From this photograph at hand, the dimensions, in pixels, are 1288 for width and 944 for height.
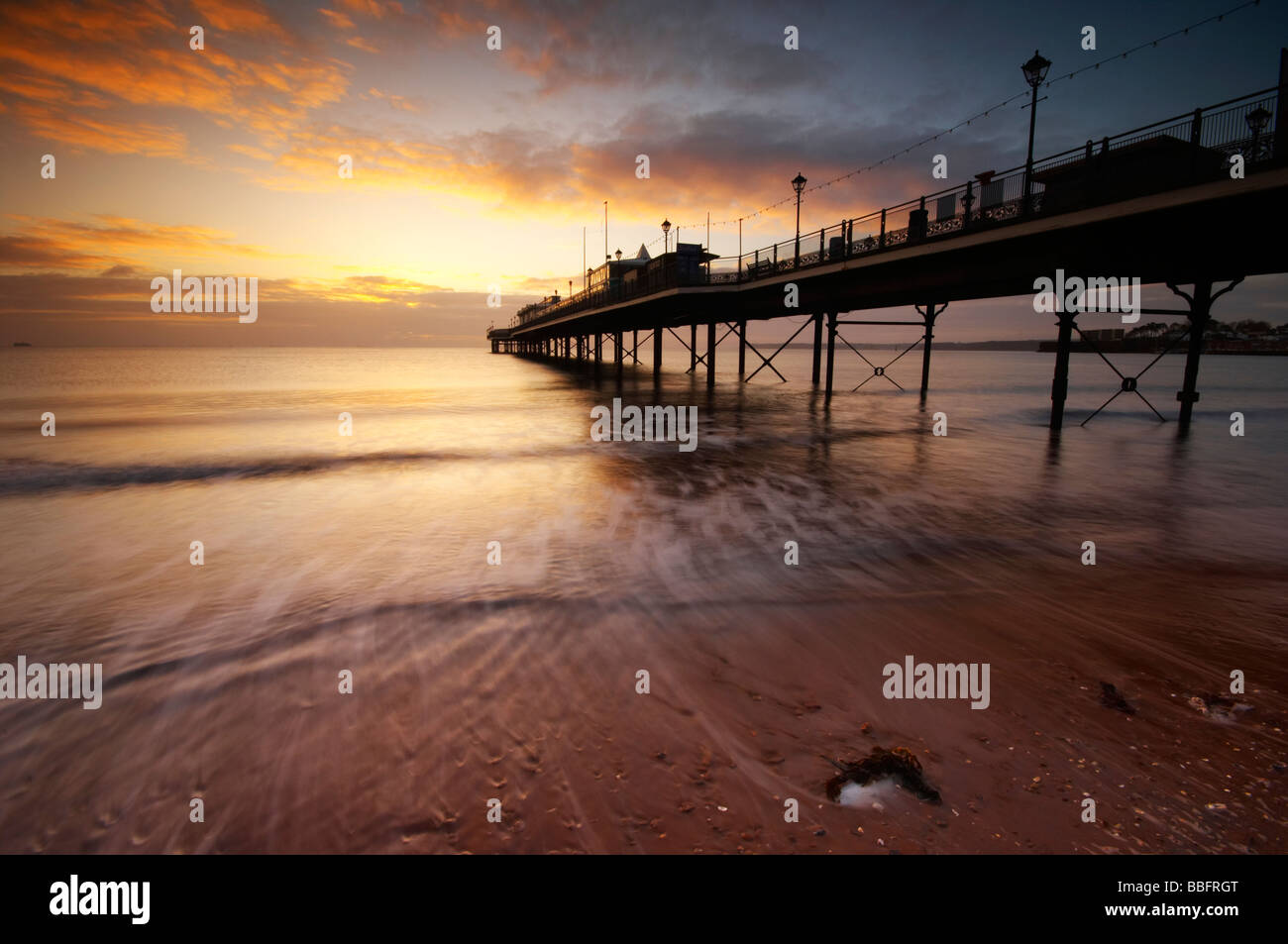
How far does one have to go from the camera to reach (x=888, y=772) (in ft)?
11.4

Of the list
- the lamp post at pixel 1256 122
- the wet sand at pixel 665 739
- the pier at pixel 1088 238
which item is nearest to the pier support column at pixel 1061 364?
the pier at pixel 1088 238

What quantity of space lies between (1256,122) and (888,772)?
15447mm

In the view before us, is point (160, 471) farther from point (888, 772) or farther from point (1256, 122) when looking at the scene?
point (1256, 122)

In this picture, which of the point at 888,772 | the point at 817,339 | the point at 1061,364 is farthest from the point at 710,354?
the point at 888,772

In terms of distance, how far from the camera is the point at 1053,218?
1485 cm

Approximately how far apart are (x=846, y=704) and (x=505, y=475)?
1076 cm

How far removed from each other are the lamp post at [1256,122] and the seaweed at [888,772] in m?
14.9

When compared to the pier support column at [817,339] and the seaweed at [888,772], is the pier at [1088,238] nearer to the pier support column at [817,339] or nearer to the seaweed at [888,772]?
the pier support column at [817,339]

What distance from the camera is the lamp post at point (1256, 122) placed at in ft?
36.0

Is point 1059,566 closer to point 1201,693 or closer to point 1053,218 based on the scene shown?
point 1201,693

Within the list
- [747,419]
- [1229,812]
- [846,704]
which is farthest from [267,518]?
[747,419]

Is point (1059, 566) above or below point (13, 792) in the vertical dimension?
above
